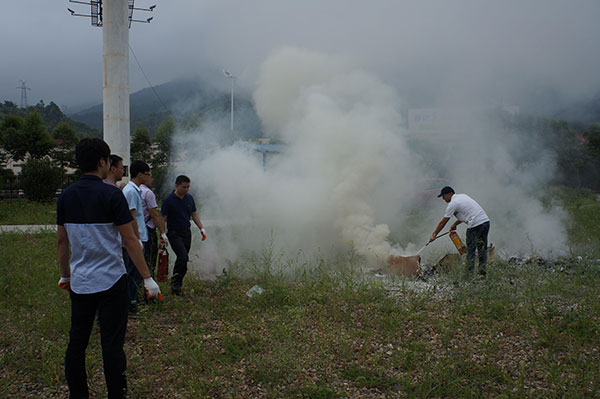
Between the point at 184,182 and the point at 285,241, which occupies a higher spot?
the point at 184,182

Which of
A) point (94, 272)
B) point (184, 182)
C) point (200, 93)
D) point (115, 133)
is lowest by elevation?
point (94, 272)

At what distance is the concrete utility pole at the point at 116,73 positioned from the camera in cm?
1269

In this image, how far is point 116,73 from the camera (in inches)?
506

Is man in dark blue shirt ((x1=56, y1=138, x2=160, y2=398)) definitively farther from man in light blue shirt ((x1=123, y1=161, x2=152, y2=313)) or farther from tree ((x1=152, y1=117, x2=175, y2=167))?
→ tree ((x1=152, y1=117, x2=175, y2=167))

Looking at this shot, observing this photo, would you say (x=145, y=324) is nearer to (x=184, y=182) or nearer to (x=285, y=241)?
(x=184, y=182)

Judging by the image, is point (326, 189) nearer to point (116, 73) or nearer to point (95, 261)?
point (95, 261)

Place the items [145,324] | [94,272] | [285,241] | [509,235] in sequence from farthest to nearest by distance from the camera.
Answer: [509,235] → [285,241] → [145,324] → [94,272]

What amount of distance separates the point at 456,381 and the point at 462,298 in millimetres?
2139

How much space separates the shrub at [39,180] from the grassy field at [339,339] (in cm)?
1619

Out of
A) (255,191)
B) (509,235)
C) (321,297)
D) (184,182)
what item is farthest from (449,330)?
(509,235)

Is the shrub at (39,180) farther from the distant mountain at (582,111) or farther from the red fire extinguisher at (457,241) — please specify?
the distant mountain at (582,111)

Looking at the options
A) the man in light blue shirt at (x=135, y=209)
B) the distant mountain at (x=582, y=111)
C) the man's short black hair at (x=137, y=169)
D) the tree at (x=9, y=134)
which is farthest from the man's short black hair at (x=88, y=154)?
the tree at (x=9, y=134)

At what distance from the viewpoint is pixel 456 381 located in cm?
331

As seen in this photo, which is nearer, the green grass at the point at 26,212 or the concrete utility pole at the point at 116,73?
the concrete utility pole at the point at 116,73
